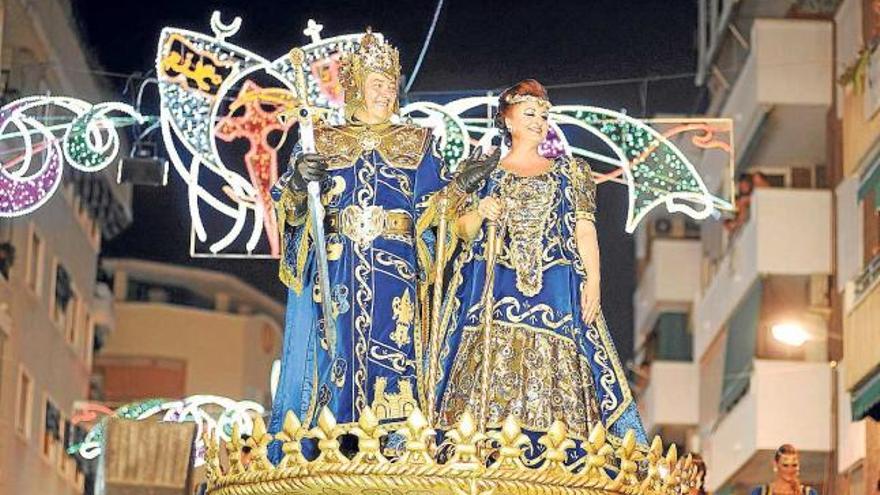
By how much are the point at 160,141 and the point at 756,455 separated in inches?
412

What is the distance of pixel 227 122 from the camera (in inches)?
816

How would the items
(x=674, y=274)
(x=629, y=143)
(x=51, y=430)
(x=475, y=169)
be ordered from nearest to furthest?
(x=475, y=169) < (x=629, y=143) < (x=51, y=430) < (x=674, y=274)

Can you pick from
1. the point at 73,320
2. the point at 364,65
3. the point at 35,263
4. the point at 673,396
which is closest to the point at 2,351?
the point at 35,263

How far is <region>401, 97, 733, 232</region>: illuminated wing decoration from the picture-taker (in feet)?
65.4

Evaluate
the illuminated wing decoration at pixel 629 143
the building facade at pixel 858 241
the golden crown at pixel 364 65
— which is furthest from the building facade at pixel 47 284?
the golden crown at pixel 364 65

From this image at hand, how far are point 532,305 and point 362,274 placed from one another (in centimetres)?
78

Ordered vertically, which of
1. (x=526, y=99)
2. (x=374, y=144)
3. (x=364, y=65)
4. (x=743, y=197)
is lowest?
(x=374, y=144)

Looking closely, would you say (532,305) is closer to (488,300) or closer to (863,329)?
(488,300)

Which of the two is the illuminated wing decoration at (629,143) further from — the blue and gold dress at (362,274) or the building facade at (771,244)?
the building facade at (771,244)

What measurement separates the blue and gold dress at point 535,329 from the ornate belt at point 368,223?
1.09 ft

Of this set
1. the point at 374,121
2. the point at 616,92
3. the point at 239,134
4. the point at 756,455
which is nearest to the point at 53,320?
the point at 756,455

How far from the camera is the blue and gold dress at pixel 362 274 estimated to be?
518 inches

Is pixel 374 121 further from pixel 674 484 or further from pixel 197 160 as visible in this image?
pixel 197 160

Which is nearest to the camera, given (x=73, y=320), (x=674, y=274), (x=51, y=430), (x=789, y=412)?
(x=789, y=412)
